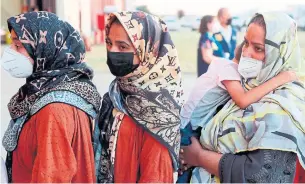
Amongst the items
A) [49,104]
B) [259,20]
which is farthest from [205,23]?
[49,104]

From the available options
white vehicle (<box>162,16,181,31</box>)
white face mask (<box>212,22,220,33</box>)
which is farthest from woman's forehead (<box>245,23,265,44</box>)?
white vehicle (<box>162,16,181,31</box>)

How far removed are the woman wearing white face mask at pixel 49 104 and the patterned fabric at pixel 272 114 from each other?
1.55 feet

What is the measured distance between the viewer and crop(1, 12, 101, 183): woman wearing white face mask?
1.57 meters

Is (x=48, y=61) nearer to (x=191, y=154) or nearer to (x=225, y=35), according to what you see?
(x=191, y=154)

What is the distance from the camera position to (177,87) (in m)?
1.71

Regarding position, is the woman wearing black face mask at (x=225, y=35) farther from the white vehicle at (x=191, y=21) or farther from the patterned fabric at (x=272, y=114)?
the patterned fabric at (x=272, y=114)

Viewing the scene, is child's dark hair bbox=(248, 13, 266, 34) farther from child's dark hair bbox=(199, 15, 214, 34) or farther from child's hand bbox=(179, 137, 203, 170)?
child's dark hair bbox=(199, 15, 214, 34)

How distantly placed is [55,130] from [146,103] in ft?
1.10

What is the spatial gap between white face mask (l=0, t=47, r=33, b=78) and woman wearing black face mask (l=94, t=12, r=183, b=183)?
30 centimetres

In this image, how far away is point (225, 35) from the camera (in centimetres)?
517

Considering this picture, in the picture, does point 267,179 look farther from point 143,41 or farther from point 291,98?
point 143,41

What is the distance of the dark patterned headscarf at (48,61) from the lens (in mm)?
1678

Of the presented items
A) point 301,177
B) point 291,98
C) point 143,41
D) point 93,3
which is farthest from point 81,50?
point 93,3

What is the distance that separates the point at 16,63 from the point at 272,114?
928 mm
